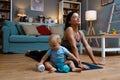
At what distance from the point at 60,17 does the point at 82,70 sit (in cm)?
413

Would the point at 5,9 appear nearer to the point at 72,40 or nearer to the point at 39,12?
the point at 39,12

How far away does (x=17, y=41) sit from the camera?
375 centimetres

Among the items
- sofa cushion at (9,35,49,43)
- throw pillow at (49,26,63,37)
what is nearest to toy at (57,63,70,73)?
sofa cushion at (9,35,49,43)

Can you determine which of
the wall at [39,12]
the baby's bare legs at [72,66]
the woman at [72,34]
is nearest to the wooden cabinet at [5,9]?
the wall at [39,12]

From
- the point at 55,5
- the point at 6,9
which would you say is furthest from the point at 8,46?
the point at 55,5

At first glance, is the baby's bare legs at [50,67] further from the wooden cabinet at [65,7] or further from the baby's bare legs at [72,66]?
the wooden cabinet at [65,7]

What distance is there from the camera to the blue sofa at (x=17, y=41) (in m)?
3.72

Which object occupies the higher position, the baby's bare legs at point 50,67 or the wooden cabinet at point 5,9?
the wooden cabinet at point 5,9

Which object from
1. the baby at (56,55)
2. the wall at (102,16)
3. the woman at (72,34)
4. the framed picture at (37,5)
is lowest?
the baby at (56,55)

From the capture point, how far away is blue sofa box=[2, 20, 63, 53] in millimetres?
3723

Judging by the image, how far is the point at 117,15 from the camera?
443 centimetres

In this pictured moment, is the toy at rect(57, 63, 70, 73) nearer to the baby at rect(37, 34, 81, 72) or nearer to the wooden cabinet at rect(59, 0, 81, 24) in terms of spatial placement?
the baby at rect(37, 34, 81, 72)

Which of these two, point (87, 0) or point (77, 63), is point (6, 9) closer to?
point (87, 0)

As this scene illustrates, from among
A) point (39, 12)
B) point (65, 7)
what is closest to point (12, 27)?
point (39, 12)
